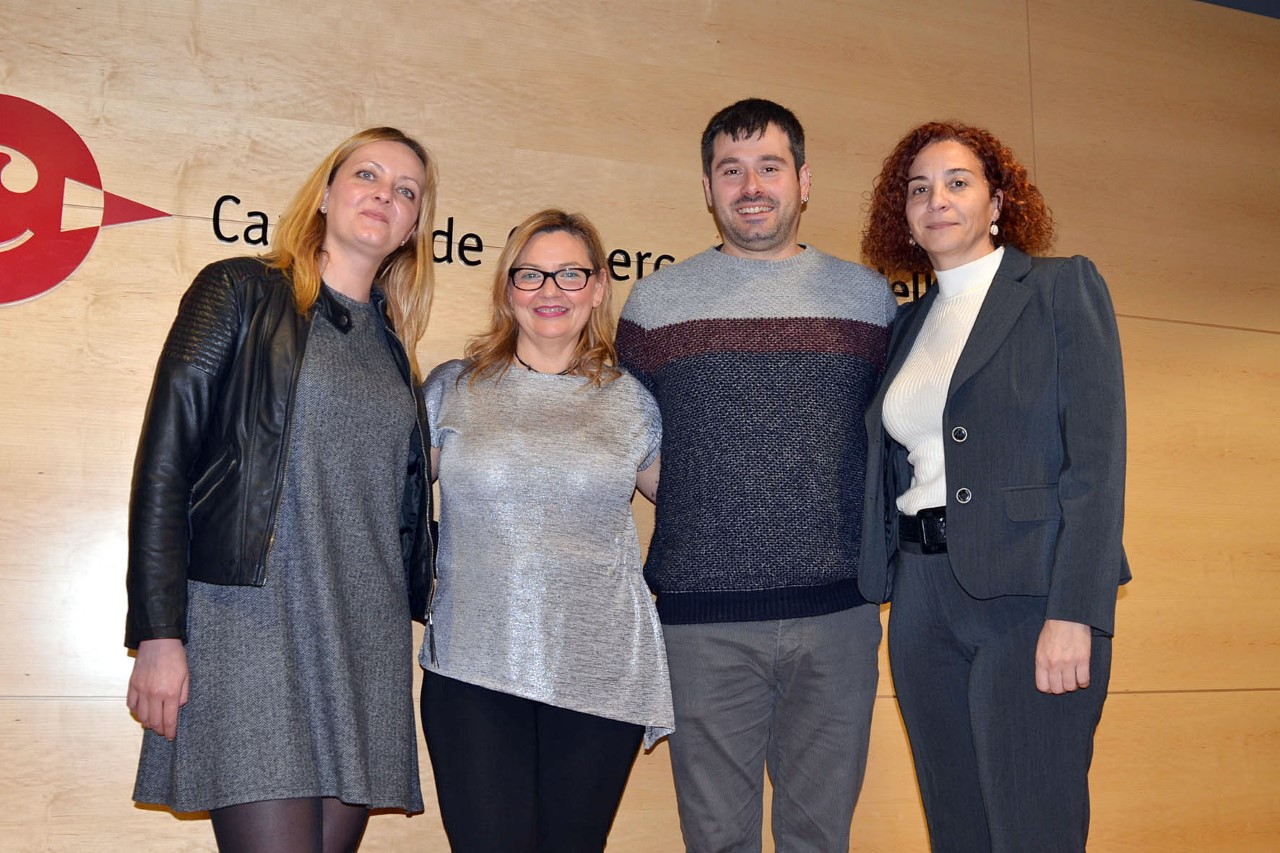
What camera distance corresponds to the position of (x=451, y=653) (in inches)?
83.3

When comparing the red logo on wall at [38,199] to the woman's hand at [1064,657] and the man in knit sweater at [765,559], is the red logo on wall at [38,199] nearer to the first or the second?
the man in knit sweater at [765,559]

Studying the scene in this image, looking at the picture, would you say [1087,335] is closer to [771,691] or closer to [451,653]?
[771,691]

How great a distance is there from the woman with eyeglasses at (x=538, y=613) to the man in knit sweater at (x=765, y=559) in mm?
107

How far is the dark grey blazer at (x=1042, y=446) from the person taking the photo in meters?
1.92

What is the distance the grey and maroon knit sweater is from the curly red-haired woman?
93 mm

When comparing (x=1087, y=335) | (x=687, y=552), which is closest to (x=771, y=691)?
(x=687, y=552)

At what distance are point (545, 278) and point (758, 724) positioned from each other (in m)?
1.10

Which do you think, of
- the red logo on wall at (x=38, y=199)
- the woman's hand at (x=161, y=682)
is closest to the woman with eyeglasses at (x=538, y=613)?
the woman's hand at (x=161, y=682)

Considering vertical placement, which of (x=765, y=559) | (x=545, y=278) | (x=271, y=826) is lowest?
(x=271, y=826)

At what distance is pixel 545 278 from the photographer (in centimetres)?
241

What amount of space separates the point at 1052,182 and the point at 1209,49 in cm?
91

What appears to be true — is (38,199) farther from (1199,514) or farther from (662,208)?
(1199,514)

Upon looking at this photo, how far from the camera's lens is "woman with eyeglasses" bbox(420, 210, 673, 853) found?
6.81 ft

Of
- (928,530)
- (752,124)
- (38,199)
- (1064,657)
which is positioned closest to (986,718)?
(1064,657)
